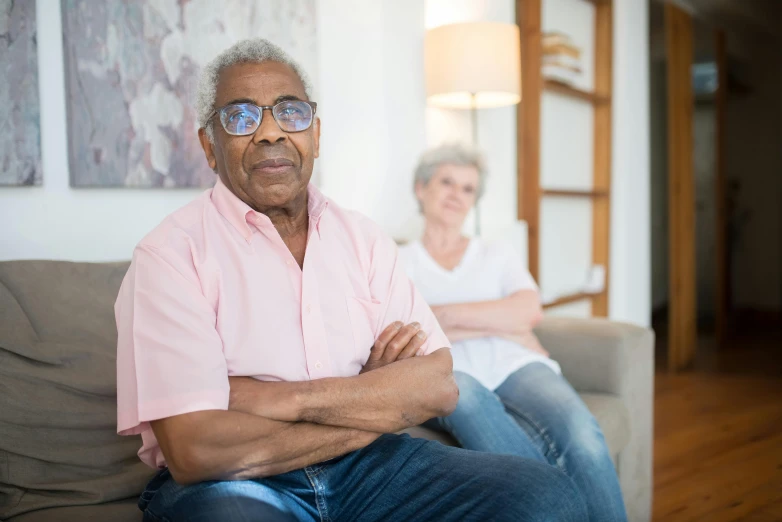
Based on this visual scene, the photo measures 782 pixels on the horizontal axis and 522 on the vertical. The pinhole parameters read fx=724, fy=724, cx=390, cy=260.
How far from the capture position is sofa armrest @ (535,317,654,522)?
2201mm

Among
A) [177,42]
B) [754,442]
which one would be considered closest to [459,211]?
[177,42]

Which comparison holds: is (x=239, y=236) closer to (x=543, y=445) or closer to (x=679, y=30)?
(x=543, y=445)

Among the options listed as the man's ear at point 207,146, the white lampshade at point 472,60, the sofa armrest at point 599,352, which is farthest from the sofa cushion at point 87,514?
the white lampshade at point 472,60

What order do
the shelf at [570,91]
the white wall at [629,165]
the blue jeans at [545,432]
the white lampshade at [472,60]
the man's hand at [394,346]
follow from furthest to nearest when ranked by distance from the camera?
1. the white wall at [629,165]
2. the shelf at [570,91]
3. the white lampshade at [472,60]
4. the blue jeans at [545,432]
5. the man's hand at [394,346]

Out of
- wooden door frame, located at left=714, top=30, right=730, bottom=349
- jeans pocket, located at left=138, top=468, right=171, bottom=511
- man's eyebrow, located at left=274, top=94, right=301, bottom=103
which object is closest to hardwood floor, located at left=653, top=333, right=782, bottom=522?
wooden door frame, located at left=714, top=30, right=730, bottom=349

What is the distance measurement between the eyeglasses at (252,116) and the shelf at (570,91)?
228cm

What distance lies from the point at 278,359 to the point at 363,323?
0.21 metres

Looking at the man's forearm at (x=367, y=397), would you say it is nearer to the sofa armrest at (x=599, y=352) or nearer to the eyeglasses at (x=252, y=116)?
the eyeglasses at (x=252, y=116)

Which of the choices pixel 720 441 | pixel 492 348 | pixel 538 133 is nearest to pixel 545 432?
pixel 492 348

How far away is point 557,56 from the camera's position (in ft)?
11.3

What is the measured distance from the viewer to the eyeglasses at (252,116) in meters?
1.34

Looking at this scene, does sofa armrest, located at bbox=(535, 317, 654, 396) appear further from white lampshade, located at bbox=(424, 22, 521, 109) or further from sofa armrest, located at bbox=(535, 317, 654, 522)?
white lampshade, located at bbox=(424, 22, 521, 109)

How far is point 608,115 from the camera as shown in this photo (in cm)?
402

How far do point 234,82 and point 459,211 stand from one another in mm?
1033
